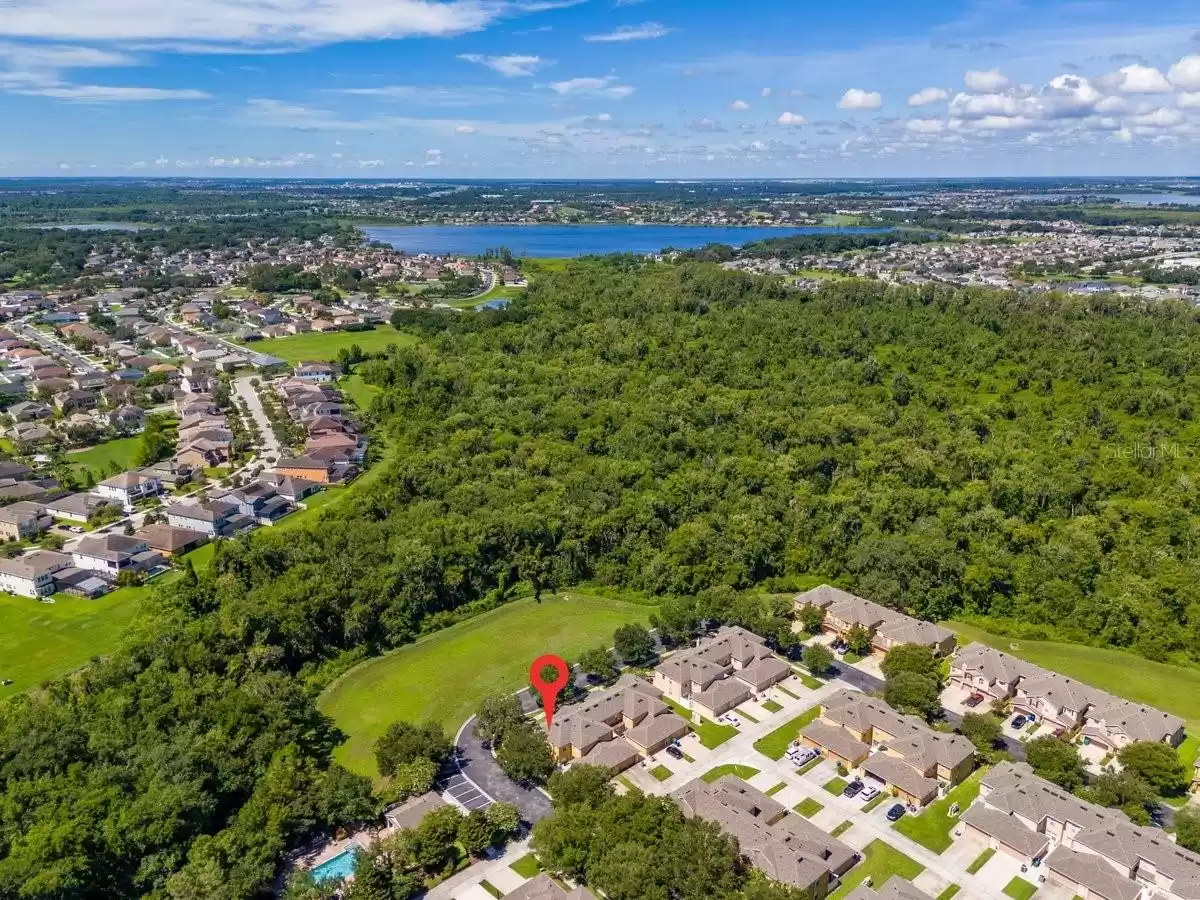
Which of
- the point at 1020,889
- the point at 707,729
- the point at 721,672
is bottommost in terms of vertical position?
the point at 1020,889

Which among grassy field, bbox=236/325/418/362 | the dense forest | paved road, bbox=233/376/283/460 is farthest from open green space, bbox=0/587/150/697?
grassy field, bbox=236/325/418/362

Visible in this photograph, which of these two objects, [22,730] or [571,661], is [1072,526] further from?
[22,730]

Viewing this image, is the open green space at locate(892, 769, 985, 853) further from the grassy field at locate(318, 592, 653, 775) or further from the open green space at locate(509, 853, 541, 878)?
the grassy field at locate(318, 592, 653, 775)

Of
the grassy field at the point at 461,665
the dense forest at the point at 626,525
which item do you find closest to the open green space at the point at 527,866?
the dense forest at the point at 626,525

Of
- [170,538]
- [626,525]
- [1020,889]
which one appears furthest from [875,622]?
[170,538]

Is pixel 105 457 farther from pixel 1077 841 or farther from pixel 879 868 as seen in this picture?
pixel 1077 841
